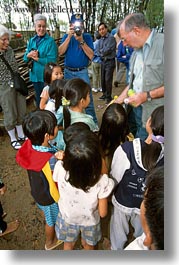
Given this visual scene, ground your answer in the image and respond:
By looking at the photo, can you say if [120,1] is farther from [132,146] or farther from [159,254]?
[159,254]

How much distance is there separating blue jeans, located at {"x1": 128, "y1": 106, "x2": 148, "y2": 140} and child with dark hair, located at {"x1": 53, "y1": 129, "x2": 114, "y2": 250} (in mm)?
338

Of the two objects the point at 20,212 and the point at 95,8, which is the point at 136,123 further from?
the point at 20,212

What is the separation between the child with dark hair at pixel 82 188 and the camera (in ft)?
1.89

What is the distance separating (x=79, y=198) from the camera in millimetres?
637

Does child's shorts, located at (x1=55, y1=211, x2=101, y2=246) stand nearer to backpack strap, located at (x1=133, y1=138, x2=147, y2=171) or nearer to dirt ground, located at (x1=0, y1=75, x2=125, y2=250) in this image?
dirt ground, located at (x1=0, y1=75, x2=125, y2=250)

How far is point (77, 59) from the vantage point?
1.40 meters

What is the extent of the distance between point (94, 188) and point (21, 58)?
110 centimetres

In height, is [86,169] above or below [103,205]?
above

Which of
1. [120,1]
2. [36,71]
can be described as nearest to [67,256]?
Result: [120,1]

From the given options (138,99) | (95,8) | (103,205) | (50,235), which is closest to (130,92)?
(138,99)

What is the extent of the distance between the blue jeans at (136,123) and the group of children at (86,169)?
0.10m

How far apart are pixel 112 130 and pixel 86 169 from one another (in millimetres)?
231

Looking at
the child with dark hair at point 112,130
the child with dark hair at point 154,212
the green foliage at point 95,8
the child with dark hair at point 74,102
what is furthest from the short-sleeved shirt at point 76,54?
the child with dark hair at point 154,212

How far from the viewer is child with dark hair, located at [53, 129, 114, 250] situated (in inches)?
22.6
